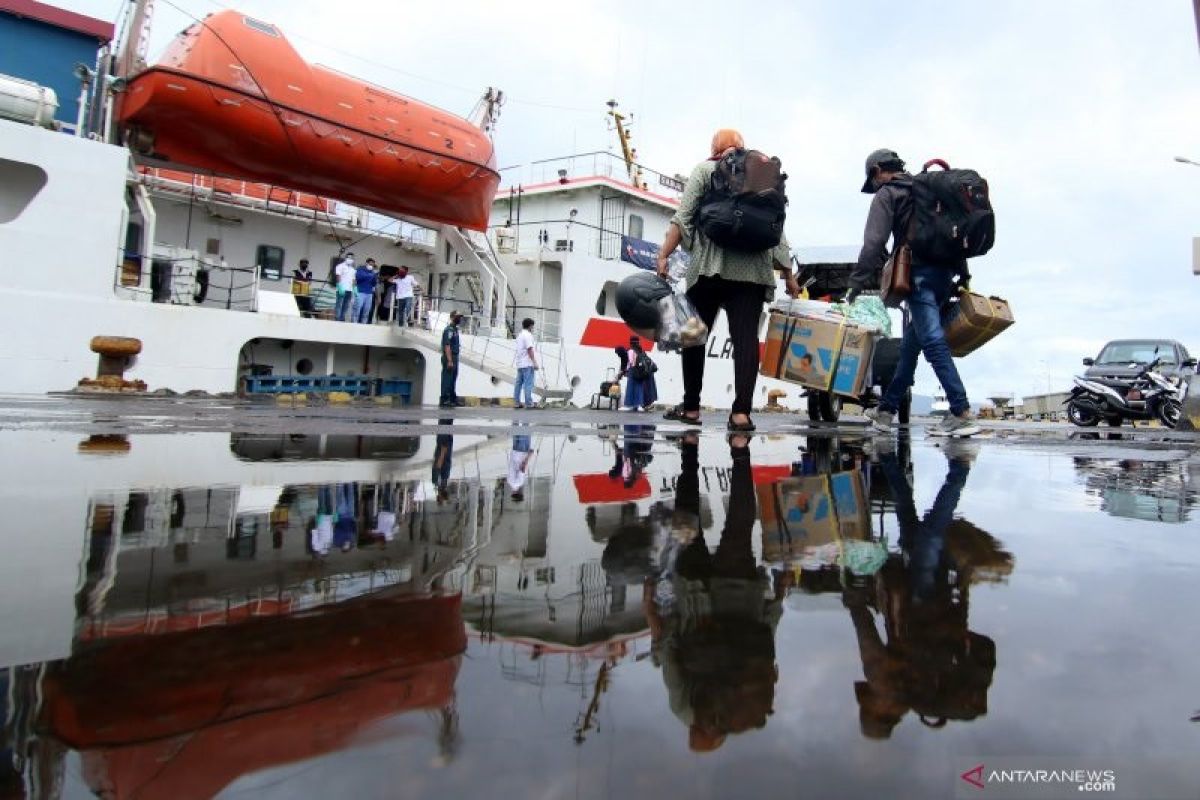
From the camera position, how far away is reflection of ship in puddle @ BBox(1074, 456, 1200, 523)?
181 centimetres

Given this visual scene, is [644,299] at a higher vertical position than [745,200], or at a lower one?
lower

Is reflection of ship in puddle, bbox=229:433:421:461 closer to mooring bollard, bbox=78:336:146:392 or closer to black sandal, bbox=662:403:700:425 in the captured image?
black sandal, bbox=662:403:700:425

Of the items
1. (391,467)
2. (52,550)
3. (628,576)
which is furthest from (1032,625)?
(391,467)

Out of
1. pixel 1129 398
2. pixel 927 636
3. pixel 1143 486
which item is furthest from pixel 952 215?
pixel 1129 398

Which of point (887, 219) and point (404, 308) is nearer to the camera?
point (887, 219)

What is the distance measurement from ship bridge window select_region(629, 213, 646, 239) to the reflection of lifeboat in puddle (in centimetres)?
1809

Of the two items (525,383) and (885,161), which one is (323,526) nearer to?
(885,161)

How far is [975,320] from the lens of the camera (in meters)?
4.76

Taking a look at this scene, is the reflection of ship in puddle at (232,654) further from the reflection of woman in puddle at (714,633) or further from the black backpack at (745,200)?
the black backpack at (745,200)

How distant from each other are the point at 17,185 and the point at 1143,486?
41.7 feet

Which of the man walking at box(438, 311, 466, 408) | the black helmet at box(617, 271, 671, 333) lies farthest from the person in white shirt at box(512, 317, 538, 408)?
the black helmet at box(617, 271, 671, 333)

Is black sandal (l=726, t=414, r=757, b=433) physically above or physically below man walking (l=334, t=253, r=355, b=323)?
below

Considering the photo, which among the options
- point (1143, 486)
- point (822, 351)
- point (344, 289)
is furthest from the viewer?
point (344, 289)

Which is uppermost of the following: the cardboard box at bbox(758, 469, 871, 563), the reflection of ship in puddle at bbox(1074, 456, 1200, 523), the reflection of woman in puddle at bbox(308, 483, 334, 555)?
the reflection of ship in puddle at bbox(1074, 456, 1200, 523)
